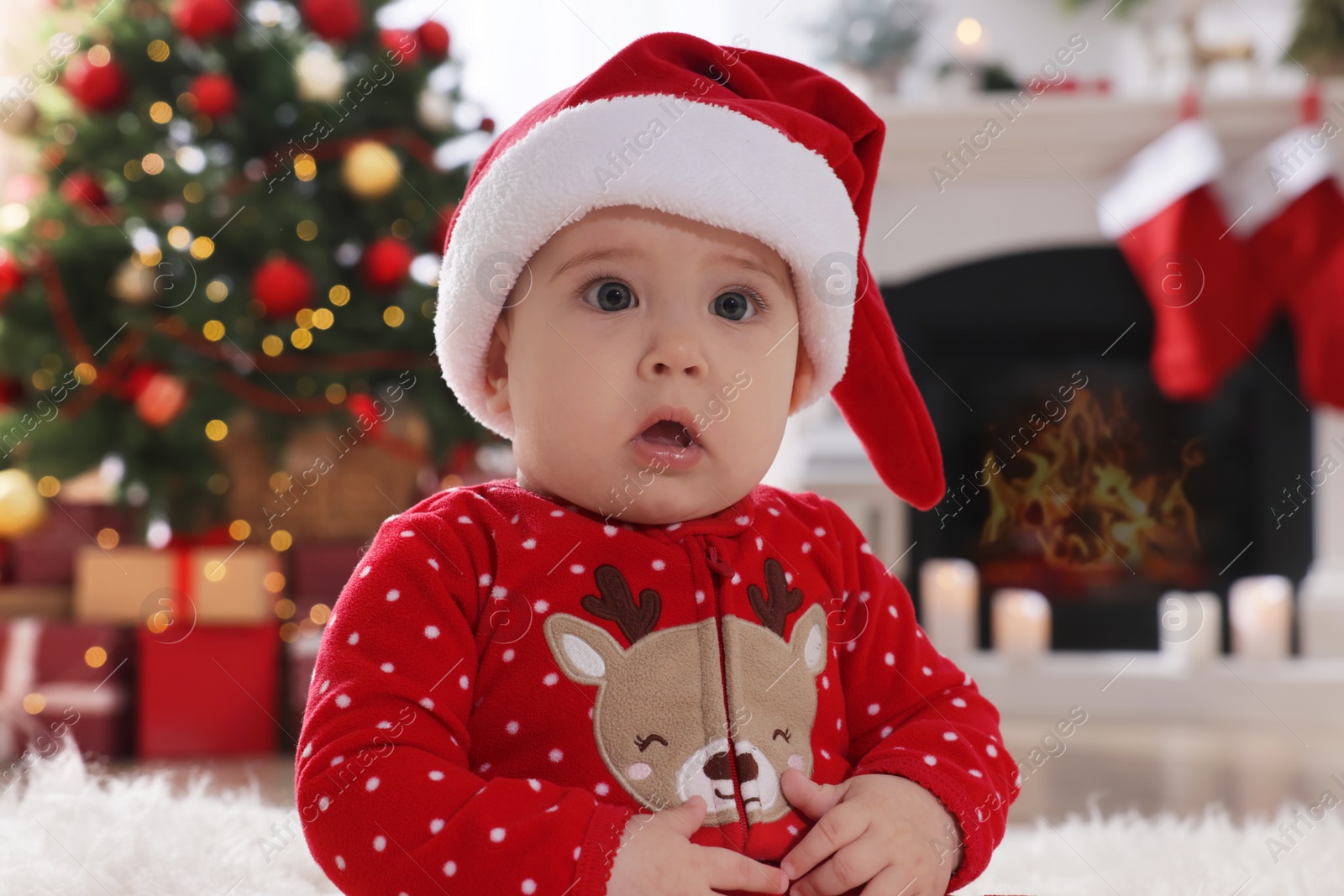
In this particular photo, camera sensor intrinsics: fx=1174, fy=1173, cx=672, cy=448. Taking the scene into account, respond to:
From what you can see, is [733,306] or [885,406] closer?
[733,306]

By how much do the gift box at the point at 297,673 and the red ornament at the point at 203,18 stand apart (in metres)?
1.00

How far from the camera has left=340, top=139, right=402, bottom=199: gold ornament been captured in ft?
6.42

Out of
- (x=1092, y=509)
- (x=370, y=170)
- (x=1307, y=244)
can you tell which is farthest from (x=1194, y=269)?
(x=370, y=170)

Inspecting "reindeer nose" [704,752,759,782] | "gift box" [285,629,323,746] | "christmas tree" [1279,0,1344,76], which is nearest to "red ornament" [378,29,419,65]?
"gift box" [285,629,323,746]

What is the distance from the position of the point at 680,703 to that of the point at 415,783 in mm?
163

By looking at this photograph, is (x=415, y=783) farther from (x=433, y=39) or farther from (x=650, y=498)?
(x=433, y=39)

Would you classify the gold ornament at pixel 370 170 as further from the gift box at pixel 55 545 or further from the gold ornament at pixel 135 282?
the gift box at pixel 55 545

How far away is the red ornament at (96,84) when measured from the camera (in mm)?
1894

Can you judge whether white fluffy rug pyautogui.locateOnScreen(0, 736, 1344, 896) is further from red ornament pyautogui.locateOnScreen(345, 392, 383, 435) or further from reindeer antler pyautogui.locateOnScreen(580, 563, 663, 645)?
red ornament pyautogui.locateOnScreen(345, 392, 383, 435)

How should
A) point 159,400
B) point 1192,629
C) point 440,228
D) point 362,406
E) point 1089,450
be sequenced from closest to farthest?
point 159,400, point 362,406, point 440,228, point 1192,629, point 1089,450

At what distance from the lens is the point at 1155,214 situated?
2479 mm

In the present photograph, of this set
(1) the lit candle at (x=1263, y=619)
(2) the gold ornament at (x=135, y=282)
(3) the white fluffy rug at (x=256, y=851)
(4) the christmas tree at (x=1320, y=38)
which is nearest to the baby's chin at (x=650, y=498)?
(3) the white fluffy rug at (x=256, y=851)

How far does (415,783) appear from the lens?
612 millimetres

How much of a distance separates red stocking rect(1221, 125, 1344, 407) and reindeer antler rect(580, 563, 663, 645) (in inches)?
86.7
